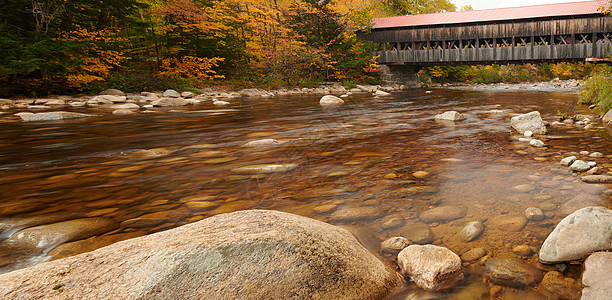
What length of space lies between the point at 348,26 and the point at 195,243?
27.8 metres

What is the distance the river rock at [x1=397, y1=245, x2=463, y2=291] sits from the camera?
150 cm

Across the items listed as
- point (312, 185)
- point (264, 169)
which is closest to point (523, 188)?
point (312, 185)

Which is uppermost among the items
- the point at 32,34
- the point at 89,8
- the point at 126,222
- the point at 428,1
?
the point at 428,1

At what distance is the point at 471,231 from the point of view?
77.5 inches

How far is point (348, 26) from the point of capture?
2648 cm

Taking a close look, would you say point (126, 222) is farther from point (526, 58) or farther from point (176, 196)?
point (526, 58)

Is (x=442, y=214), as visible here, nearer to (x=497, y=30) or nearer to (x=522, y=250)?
(x=522, y=250)

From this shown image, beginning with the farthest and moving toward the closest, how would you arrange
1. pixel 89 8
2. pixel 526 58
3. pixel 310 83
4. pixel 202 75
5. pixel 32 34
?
pixel 310 83 < pixel 526 58 < pixel 202 75 < pixel 89 8 < pixel 32 34

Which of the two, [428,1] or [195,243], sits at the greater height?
[428,1]

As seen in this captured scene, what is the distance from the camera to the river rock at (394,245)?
1826mm

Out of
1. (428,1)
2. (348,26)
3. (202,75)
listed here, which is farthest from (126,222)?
(428,1)

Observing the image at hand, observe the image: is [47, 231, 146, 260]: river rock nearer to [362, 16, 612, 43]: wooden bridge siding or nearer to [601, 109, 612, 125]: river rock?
[601, 109, 612, 125]: river rock

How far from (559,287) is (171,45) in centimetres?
2409

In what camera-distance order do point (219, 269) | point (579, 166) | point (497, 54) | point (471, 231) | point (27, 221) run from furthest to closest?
point (497, 54)
point (579, 166)
point (27, 221)
point (471, 231)
point (219, 269)
